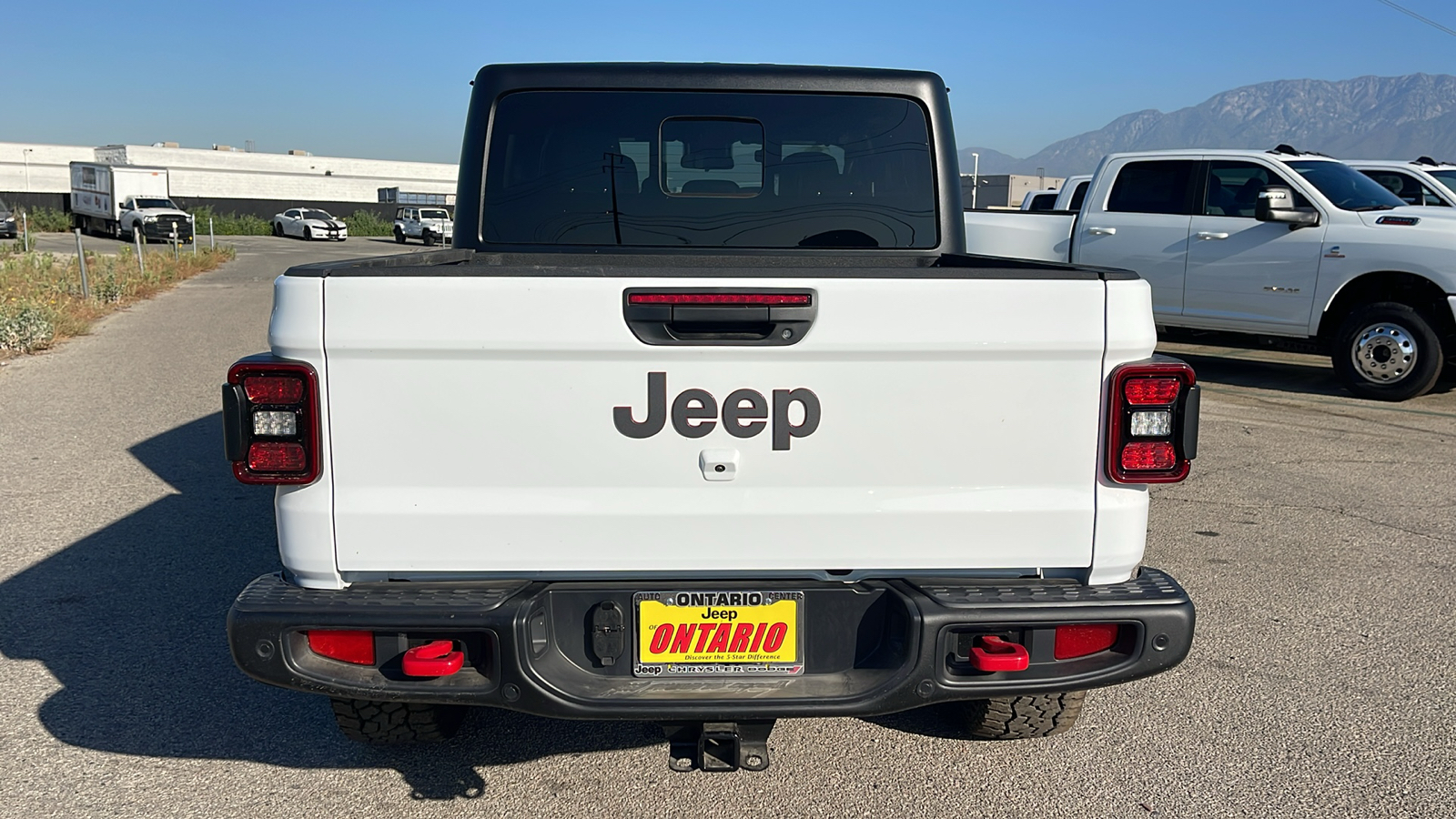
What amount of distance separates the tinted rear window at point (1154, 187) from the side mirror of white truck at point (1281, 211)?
2.68 ft

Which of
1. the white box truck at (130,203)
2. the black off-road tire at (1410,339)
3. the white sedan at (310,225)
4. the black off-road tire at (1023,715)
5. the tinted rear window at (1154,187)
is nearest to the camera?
the black off-road tire at (1023,715)

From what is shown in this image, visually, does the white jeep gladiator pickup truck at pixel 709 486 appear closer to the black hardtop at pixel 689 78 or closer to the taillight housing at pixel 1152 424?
the taillight housing at pixel 1152 424

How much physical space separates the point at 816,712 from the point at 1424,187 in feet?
42.6

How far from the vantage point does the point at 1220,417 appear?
352 inches

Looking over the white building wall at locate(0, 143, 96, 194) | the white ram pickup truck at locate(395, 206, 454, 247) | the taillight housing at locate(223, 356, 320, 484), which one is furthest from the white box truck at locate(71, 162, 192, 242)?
the taillight housing at locate(223, 356, 320, 484)

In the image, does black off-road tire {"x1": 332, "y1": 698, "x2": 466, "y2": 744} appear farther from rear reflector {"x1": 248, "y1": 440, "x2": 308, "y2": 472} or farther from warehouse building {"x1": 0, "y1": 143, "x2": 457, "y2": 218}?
warehouse building {"x1": 0, "y1": 143, "x2": 457, "y2": 218}

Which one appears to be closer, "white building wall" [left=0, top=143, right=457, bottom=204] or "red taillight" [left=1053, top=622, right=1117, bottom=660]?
"red taillight" [left=1053, top=622, right=1117, bottom=660]

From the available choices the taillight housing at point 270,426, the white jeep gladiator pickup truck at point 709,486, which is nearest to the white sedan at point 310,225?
the taillight housing at point 270,426

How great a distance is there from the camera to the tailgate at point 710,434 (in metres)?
2.55

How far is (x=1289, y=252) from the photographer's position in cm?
981

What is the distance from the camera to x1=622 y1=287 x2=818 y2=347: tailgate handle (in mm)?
2557

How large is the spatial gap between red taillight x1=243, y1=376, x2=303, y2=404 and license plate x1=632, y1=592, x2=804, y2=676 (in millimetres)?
914

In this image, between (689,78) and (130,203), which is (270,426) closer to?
(689,78)

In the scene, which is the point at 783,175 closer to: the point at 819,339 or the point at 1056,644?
the point at 819,339
